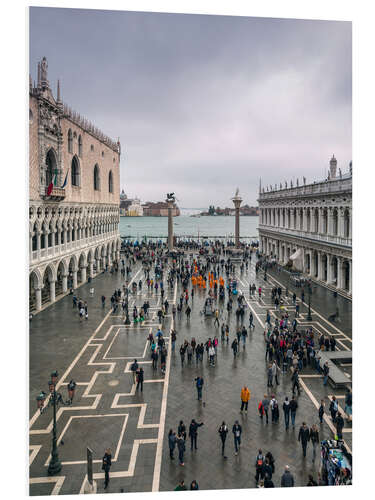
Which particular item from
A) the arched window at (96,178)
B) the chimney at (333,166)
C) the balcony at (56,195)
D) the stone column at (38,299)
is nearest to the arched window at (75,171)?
the balcony at (56,195)

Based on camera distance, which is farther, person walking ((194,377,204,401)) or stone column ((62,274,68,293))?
stone column ((62,274,68,293))

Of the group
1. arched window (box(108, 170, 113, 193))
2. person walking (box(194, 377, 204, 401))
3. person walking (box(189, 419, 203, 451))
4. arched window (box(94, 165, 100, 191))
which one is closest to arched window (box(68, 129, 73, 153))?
arched window (box(94, 165, 100, 191))

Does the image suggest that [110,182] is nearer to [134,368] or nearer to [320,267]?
[320,267]

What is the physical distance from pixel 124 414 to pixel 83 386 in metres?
2.98

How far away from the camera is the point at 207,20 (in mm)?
10305

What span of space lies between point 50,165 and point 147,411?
22973 mm

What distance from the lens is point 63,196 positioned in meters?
28.3

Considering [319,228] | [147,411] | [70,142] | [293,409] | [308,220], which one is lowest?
[147,411]

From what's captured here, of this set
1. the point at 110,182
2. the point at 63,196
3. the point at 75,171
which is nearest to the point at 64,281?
the point at 63,196

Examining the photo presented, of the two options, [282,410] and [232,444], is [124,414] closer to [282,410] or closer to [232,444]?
[232,444]

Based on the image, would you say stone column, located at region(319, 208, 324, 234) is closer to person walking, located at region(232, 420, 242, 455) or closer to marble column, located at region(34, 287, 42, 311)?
marble column, located at region(34, 287, 42, 311)

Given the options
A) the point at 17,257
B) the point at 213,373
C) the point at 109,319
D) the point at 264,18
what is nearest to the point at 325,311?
the point at 213,373

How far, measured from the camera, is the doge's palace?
25.0 m

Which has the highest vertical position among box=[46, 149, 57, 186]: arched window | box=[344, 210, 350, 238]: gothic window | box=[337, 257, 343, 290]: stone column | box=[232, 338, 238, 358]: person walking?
box=[46, 149, 57, 186]: arched window
